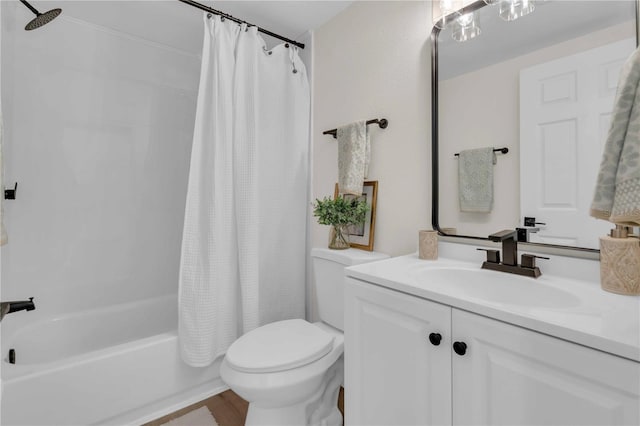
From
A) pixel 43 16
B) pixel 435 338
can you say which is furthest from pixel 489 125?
pixel 43 16

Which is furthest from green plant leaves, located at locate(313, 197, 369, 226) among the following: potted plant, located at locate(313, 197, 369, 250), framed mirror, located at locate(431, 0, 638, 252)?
framed mirror, located at locate(431, 0, 638, 252)

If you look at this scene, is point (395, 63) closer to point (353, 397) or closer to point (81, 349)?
point (353, 397)

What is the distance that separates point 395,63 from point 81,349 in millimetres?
2445

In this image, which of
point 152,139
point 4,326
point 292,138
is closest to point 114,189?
point 152,139

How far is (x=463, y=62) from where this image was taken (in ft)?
4.41

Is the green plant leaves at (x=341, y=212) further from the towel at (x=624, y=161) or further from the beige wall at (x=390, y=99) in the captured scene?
the towel at (x=624, y=161)

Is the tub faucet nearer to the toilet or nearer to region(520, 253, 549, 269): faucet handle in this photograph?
the toilet

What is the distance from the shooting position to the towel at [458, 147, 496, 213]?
1255 millimetres

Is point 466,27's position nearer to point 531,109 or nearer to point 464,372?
point 531,109

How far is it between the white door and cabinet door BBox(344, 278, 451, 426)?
59cm

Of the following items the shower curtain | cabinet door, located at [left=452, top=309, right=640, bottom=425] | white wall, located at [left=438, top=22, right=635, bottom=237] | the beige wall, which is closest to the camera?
cabinet door, located at [left=452, top=309, right=640, bottom=425]

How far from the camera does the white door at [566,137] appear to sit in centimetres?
99

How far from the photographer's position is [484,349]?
766 millimetres

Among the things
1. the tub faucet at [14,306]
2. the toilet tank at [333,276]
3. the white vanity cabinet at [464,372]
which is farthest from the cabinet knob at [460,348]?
the tub faucet at [14,306]
